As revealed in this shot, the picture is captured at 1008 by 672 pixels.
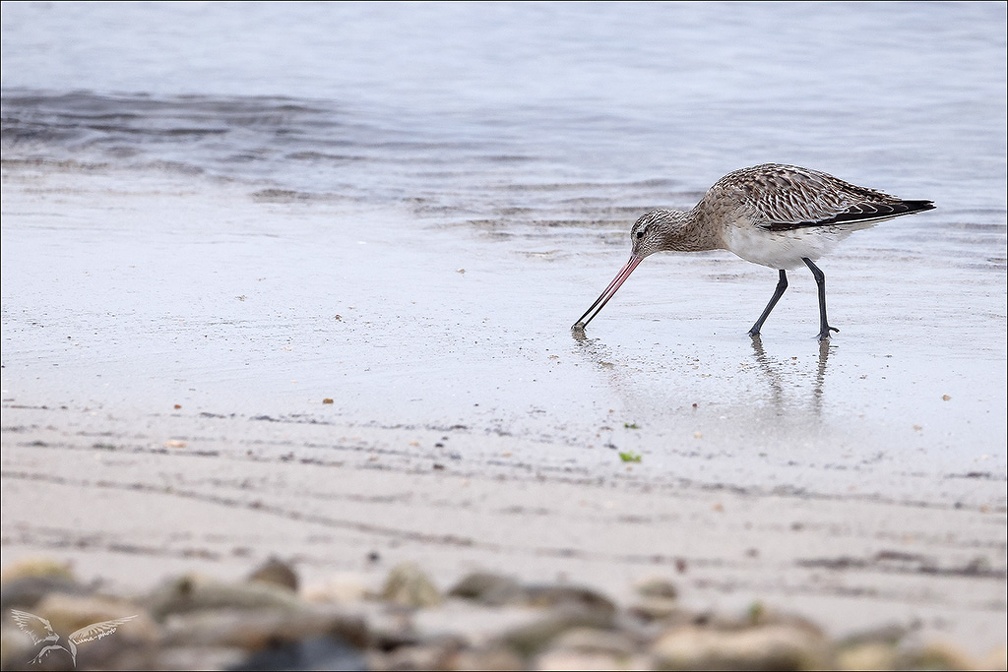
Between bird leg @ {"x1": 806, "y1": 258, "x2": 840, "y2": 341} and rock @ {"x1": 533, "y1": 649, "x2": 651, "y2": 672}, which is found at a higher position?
bird leg @ {"x1": 806, "y1": 258, "x2": 840, "y2": 341}

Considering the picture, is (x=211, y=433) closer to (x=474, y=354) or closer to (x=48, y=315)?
(x=474, y=354)

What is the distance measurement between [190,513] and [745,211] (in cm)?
410

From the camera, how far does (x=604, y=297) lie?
6.91 meters

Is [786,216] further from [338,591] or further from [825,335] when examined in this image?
[338,591]

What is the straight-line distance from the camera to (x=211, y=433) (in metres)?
4.41

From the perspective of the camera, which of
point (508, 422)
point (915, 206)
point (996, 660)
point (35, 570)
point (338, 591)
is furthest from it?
point (915, 206)

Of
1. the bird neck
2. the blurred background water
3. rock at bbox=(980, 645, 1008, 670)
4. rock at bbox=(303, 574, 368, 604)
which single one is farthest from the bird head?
rock at bbox=(980, 645, 1008, 670)

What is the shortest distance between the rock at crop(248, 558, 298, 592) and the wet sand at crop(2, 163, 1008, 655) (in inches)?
2.8

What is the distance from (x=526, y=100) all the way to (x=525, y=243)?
691 cm

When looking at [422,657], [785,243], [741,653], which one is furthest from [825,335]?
[422,657]

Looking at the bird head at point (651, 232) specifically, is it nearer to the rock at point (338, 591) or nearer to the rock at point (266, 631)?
the rock at point (338, 591)

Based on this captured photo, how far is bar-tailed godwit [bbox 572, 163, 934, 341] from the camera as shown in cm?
670

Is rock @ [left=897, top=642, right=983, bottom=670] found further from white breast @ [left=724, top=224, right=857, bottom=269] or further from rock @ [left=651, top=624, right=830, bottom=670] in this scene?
white breast @ [left=724, top=224, right=857, bottom=269]

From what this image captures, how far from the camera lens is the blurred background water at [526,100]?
11.1 m
